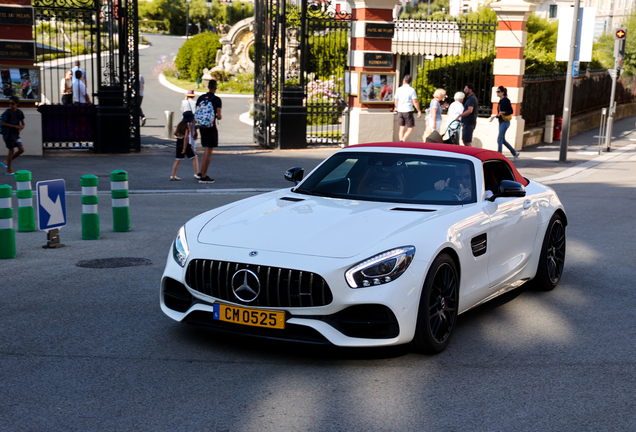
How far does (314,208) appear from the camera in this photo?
6191mm

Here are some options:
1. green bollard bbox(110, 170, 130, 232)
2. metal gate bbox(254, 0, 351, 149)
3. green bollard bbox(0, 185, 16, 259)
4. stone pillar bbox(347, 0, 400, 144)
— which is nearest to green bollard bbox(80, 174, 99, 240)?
green bollard bbox(110, 170, 130, 232)

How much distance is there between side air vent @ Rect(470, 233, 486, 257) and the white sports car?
0.05ft

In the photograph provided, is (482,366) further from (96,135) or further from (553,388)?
(96,135)

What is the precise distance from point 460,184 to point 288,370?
90.9 inches

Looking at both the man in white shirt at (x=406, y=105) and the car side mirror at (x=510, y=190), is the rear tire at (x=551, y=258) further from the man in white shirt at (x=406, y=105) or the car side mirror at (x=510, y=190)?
the man in white shirt at (x=406, y=105)

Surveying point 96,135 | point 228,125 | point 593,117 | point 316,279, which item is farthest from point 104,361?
point 593,117

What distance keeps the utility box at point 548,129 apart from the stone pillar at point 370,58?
636cm

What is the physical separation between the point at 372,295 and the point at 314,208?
124 cm

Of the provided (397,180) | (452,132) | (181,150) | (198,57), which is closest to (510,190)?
(397,180)

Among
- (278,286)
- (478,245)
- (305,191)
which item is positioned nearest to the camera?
(278,286)

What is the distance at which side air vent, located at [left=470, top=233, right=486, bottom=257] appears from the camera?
20.1 ft

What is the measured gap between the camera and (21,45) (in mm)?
18156

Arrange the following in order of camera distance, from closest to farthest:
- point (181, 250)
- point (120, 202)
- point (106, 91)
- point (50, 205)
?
point (181, 250)
point (50, 205)
point (120, 202)
point (106, 91)

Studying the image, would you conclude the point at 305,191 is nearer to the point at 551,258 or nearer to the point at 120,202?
the point at 551,258
